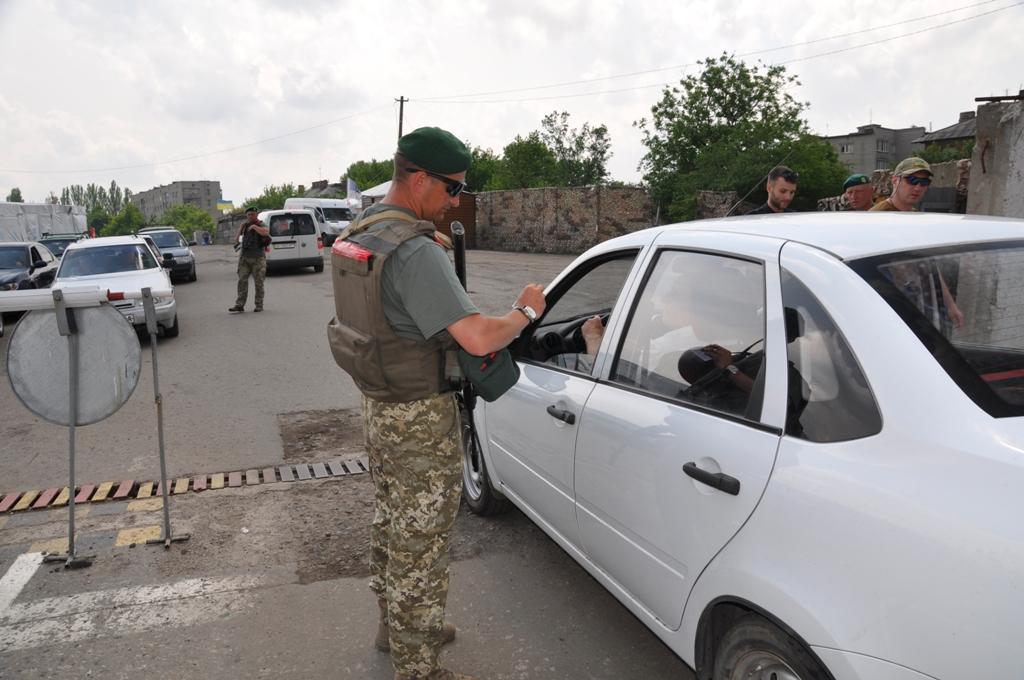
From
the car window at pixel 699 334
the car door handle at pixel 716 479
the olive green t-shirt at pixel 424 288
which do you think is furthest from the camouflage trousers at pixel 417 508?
the car door handle at pixel 716 479

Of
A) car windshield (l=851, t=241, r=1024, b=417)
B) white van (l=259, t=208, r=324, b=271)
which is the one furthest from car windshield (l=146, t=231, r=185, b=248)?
car windshield (l=851, t=241, r=1024, b=417)

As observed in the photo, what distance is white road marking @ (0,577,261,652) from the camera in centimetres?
312

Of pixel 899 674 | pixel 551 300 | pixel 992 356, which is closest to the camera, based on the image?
pixel 899 674

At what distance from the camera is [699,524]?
2.07 metres

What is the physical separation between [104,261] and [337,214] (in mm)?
23011

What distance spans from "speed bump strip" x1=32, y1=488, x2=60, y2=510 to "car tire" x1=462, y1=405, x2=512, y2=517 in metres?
2.70

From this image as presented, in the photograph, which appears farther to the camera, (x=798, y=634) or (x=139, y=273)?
(x=139, y=273)

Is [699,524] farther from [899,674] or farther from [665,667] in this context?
[665,667]

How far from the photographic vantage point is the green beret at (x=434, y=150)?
2428mm

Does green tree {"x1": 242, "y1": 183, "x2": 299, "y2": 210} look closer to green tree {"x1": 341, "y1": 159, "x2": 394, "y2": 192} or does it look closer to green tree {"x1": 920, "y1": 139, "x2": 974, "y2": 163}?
green tree {"x1": 341, "y1": 159, "x2": 394, "y2": 192}

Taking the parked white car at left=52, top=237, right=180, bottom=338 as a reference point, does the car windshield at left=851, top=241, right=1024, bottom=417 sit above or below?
above

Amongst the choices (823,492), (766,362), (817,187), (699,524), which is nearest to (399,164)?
(766,362)

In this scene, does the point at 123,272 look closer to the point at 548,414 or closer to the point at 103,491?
the point at 103,491

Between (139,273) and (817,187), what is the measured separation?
1234 inches
